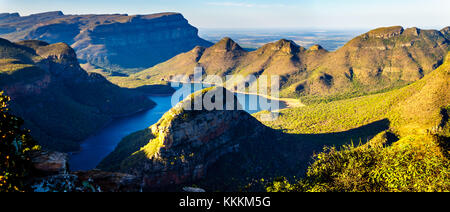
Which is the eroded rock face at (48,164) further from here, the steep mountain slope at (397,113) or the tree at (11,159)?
the steep mountain slope at (397,113)

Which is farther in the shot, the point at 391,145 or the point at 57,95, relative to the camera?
the point at 57,95

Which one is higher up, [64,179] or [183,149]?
[64,179]

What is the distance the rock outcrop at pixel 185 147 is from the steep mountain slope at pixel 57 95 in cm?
5123

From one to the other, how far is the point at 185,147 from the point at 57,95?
8922 centimetres

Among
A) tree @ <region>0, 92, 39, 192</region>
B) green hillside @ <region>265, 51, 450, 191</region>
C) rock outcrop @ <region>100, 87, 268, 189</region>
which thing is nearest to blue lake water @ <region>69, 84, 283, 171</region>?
rock outcrop @ <region>100, 87, 268, 189</region>

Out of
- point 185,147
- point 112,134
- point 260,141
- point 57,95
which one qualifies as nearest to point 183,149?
point 185,147

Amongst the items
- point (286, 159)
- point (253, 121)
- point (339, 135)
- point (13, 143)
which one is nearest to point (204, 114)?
point (253, 121)

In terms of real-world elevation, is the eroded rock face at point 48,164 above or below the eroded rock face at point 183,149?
above

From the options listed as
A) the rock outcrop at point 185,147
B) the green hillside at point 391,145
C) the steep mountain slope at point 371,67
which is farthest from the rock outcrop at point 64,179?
the steep mountain slope at point 371,67

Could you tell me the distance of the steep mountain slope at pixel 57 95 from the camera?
91250 millimetres

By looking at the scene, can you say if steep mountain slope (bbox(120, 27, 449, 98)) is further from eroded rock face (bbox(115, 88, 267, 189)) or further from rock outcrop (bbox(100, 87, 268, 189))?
eroded rock face (bbox(115, 88, 267, 189))

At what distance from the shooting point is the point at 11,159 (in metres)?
11.9

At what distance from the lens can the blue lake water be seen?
88.6 metres

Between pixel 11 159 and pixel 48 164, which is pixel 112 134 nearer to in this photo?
pixel 48 164
